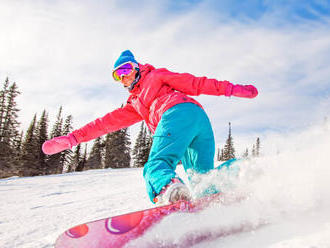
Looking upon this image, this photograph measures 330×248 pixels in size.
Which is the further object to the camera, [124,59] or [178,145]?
[124,59]

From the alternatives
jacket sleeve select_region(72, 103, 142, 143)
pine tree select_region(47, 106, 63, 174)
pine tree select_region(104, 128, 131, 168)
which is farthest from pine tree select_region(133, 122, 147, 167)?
jacket sleeve select_region(72, 103, 142, 143)

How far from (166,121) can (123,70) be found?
1.06 m

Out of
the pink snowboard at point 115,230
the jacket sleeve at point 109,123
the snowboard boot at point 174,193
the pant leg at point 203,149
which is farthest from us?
the jacket sleeve at point 109,123

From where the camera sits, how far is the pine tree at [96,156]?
40531 millimetres

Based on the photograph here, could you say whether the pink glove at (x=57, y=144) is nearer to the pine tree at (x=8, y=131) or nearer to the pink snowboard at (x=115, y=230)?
the pink snowboard at (x=115, y=230)

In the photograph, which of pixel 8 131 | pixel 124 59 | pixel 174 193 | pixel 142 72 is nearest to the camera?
pixel 174 193

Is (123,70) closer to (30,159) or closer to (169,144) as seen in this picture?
(169,144)

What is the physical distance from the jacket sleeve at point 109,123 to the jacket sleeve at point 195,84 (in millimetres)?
873

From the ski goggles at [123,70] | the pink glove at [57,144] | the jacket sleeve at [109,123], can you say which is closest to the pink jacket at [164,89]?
the ski goggles at [123,70]

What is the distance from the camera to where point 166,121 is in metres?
2.14

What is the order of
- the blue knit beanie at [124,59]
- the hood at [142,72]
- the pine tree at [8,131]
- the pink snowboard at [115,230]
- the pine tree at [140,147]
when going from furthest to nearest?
the pine tree at [140,147] < the pine tree at [8,131] < the blue knit beanie at [124,59] < the hood at [142,72] < the pink snowboard at [115,230]

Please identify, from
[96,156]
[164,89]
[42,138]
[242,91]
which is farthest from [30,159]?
[242,91]

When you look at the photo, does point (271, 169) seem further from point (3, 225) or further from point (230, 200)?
point (3, 225)

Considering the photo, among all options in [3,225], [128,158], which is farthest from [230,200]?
[128,158]
